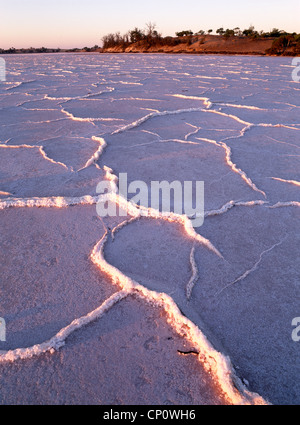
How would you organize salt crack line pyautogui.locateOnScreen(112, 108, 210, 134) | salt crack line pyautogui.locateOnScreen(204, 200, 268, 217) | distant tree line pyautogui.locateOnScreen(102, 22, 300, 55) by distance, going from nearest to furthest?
salt crack line pyautogui.locateOnScreen(204, 200, 268, 217), salt crack line pyautogui.locateOnScreen(112, 108, 210, 134), distant tree line pyautogui.locateOnScreen(102, 22, 300, 55)

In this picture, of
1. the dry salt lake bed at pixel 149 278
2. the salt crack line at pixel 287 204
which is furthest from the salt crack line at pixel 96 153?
the salt crack line at pixel 287 204

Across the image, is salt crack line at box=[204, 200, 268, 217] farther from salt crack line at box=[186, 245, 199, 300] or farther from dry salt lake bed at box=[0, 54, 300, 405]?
salt crack line at box=[186, 245, 199, 300]

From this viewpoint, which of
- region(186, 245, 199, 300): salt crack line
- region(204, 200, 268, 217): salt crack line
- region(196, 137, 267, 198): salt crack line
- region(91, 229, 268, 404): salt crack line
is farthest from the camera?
region(196, 137, 267, 198): salt crack line

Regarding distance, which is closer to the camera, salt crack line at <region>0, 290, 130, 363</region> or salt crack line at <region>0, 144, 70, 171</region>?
salt crack line at <region>0, 290, 130, 363</region>

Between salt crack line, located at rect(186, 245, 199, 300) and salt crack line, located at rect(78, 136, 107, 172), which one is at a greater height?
salt crack line, located at rect(78, 136, 107, 172)

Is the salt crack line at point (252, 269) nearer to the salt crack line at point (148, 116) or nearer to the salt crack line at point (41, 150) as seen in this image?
the salt crack line at point (41, 150)

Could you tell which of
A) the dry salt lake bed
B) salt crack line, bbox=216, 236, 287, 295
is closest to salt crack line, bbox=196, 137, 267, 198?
the dry salt lake bed

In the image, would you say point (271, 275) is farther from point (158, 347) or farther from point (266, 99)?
point (266, 99)

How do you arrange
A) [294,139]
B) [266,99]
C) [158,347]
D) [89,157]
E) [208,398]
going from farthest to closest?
[266,99]
[294,139]
[89,157]
[158,347]
[208,398]

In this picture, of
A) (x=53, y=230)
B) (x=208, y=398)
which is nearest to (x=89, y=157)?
(x=53, y=230)
